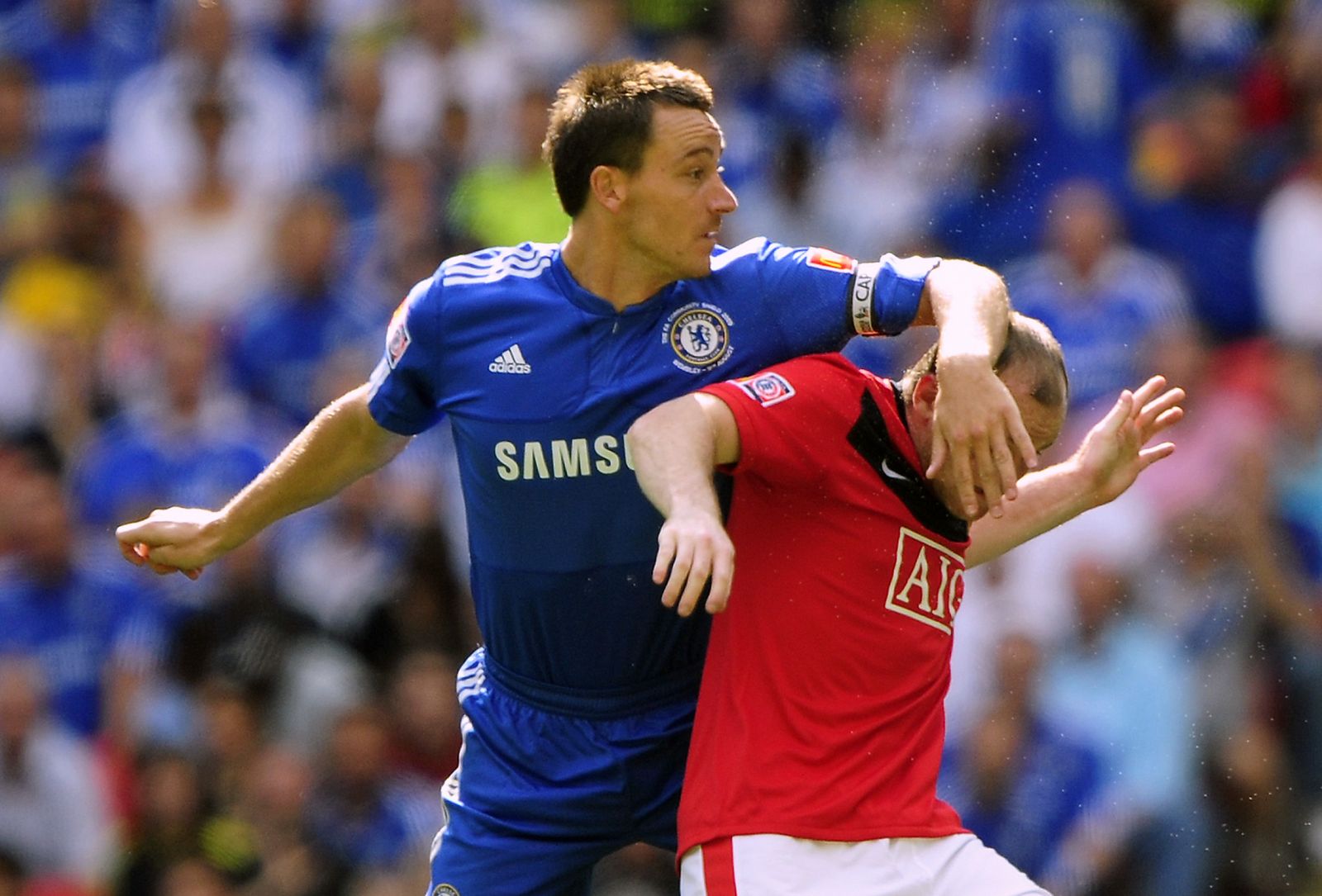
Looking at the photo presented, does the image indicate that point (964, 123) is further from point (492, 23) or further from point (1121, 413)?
point (1121, 413)

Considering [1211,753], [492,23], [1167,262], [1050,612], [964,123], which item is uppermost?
[492,23]

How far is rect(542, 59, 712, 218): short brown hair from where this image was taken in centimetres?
504

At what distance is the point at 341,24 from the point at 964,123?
3.85m

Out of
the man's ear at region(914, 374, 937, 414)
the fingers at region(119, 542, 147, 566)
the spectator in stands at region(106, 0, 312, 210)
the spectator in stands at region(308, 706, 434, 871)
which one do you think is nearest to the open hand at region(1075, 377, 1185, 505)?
the man's ear at region(914, 374, 937, 414)

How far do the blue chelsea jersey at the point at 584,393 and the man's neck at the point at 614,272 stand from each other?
0.03m

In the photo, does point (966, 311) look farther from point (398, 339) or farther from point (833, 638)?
point (398, 339)

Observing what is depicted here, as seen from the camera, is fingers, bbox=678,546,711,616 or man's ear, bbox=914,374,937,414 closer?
fingers, bbox=678,546,711,616

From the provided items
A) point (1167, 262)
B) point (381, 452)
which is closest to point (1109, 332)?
point (1167, 262)

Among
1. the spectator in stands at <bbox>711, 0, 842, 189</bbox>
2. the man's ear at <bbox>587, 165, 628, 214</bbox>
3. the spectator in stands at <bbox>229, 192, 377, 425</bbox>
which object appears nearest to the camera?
the man's ear at <bbox>587, 165, 628, 214</bbox>

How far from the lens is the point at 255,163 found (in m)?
11.6

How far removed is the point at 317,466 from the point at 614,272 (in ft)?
3.22

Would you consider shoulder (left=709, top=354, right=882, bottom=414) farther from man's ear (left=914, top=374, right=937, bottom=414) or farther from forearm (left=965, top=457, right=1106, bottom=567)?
forearm (left=965, top=457, right=1106, bottom=567)

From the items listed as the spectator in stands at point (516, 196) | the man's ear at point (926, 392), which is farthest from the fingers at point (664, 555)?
the spectator in stands at point (516, 196)

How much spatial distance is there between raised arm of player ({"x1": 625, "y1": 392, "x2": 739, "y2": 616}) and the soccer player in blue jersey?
1.84ft
